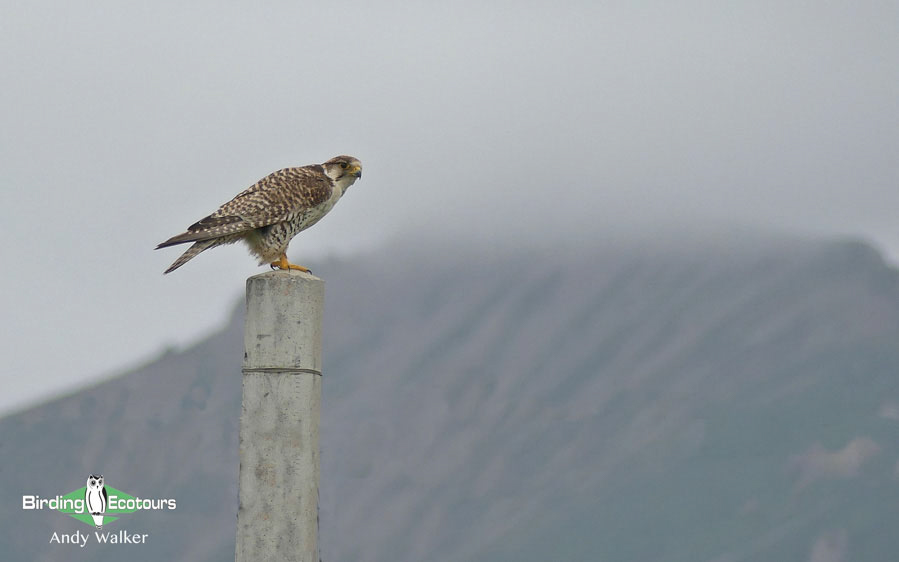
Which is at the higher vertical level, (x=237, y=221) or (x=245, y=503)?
(x=237, y=221)

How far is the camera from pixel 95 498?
25.8 meters

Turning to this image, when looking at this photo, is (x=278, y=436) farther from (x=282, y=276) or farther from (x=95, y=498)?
(x=95, y=498)

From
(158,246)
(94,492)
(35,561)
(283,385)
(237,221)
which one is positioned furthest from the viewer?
(35,561)

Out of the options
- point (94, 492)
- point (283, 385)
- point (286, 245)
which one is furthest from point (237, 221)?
point (94, 492)

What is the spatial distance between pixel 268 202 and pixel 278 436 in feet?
10.7

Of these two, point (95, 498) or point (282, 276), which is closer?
point (282, 276)

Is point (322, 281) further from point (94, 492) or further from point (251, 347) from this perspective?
point (94, 492)

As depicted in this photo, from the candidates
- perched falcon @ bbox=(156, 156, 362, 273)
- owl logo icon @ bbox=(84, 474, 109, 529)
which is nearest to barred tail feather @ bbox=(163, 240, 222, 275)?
perched falcon @ bbox=(156, 156, 362, 273)

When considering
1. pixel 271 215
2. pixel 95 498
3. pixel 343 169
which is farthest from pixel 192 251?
pixel 95 498

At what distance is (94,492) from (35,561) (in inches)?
7269

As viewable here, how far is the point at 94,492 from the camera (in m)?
25.7

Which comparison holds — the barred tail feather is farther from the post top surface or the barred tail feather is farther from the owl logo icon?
the owl logo icon

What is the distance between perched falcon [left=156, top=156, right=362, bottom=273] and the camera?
1133cm

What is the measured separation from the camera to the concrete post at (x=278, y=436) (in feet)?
29.9
